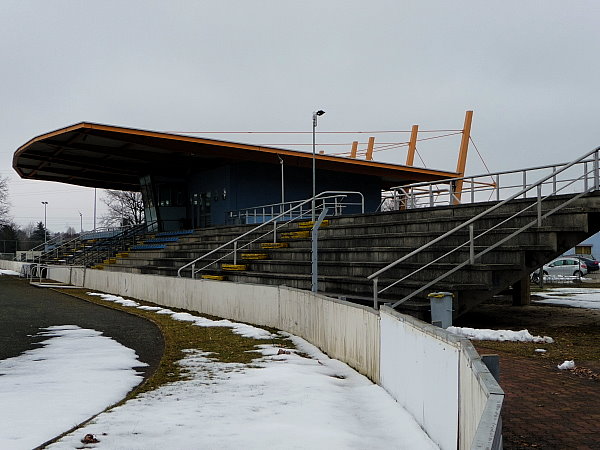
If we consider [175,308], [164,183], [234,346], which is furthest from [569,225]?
[164,183]

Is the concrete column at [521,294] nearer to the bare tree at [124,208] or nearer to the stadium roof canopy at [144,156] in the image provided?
the stadium roof canopy at [144,156]

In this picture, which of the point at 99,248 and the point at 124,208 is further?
the point at 124,208

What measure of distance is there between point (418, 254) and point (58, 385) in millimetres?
9341

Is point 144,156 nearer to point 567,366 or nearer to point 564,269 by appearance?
point 564,269

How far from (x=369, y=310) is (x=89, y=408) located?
386 centimetres

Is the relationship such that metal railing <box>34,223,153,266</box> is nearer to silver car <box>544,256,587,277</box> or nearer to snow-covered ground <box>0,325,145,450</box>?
silver car <box>544,256,587,277</box>

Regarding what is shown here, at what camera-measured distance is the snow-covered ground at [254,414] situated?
6.27 m

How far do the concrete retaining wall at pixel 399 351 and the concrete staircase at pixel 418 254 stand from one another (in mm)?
1790

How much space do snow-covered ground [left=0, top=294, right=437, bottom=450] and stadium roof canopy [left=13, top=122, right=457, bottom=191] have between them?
26015mm

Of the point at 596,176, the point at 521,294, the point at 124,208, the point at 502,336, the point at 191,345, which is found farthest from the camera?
the point at 124,208

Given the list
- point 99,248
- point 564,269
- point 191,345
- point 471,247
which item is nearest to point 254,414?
point 191,345

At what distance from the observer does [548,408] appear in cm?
712

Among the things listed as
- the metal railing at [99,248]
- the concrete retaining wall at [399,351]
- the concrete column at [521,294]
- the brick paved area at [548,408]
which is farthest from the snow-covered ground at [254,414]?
the metal railing at [99,248]

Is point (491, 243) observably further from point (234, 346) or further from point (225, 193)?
point (225, 193)
